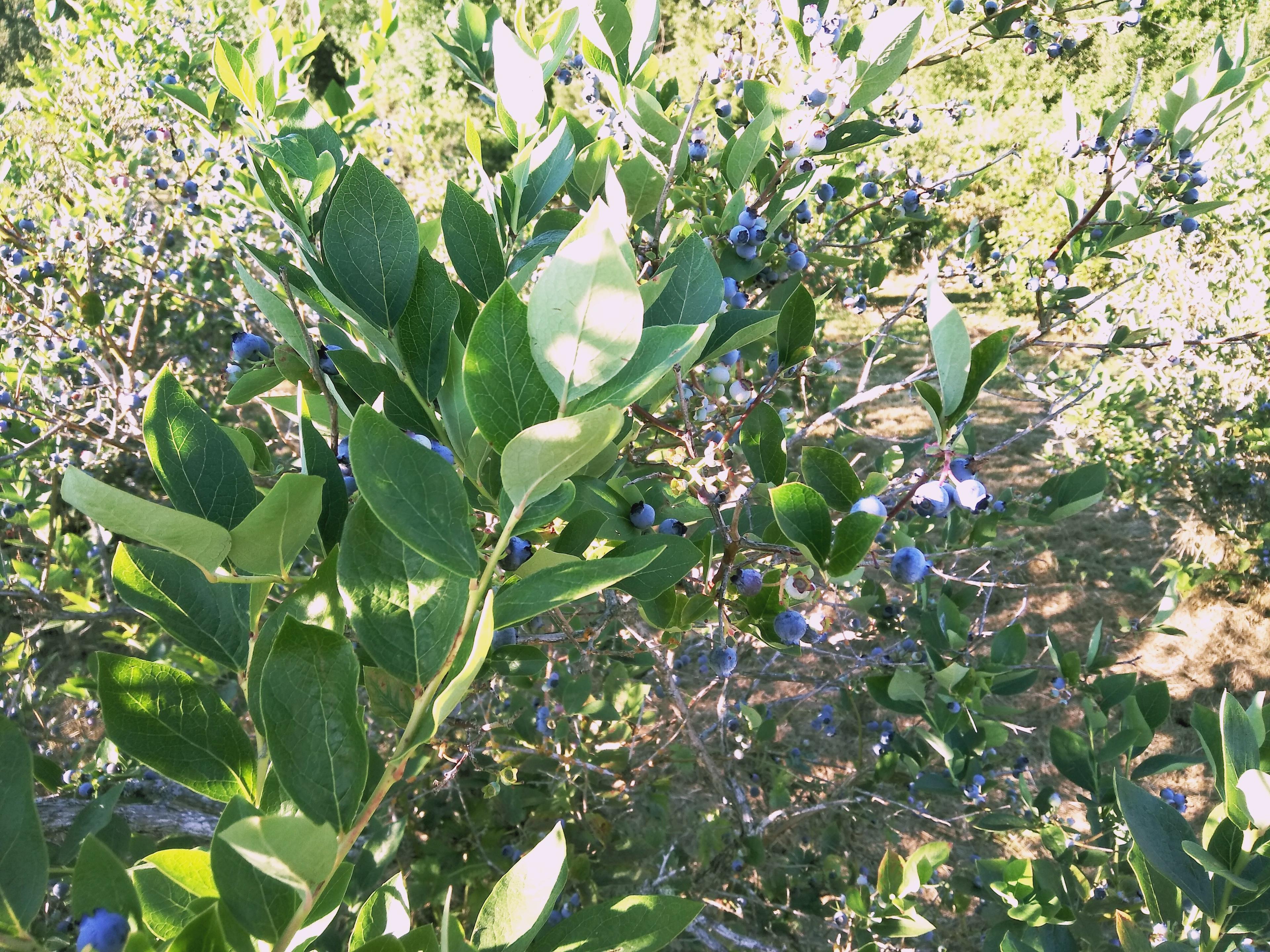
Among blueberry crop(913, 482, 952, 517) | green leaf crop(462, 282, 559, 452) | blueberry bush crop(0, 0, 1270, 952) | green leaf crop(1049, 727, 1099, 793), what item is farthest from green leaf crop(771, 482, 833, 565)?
green leaf crop(1049, 727, 1099, 793)

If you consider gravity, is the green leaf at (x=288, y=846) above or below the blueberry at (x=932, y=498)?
above

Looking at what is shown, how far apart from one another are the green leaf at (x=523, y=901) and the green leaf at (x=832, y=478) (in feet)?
1.27

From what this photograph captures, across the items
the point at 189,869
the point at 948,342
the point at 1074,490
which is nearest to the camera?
the point at 189,869

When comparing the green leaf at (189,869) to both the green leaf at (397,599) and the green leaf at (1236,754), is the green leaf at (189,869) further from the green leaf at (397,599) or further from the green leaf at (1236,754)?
the green leaf at (1236,754)

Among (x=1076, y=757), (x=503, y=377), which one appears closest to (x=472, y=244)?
(x=503, y=377)

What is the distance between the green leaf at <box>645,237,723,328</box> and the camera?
2.13 ft

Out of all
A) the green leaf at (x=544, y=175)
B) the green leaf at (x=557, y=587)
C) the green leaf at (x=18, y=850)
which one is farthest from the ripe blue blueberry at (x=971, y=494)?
the green leaf at (x=18, y=850)

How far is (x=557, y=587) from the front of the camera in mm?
445

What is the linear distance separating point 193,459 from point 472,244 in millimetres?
284

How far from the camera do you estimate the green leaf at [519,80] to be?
0.71m

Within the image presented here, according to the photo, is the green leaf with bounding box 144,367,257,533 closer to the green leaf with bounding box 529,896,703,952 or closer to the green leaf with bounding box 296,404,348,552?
the green leaf with bounding box 296,404,348,552

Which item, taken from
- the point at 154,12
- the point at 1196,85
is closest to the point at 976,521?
the point at 1196,85

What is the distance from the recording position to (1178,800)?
1919 mm

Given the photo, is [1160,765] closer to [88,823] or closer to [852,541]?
[852,541]
